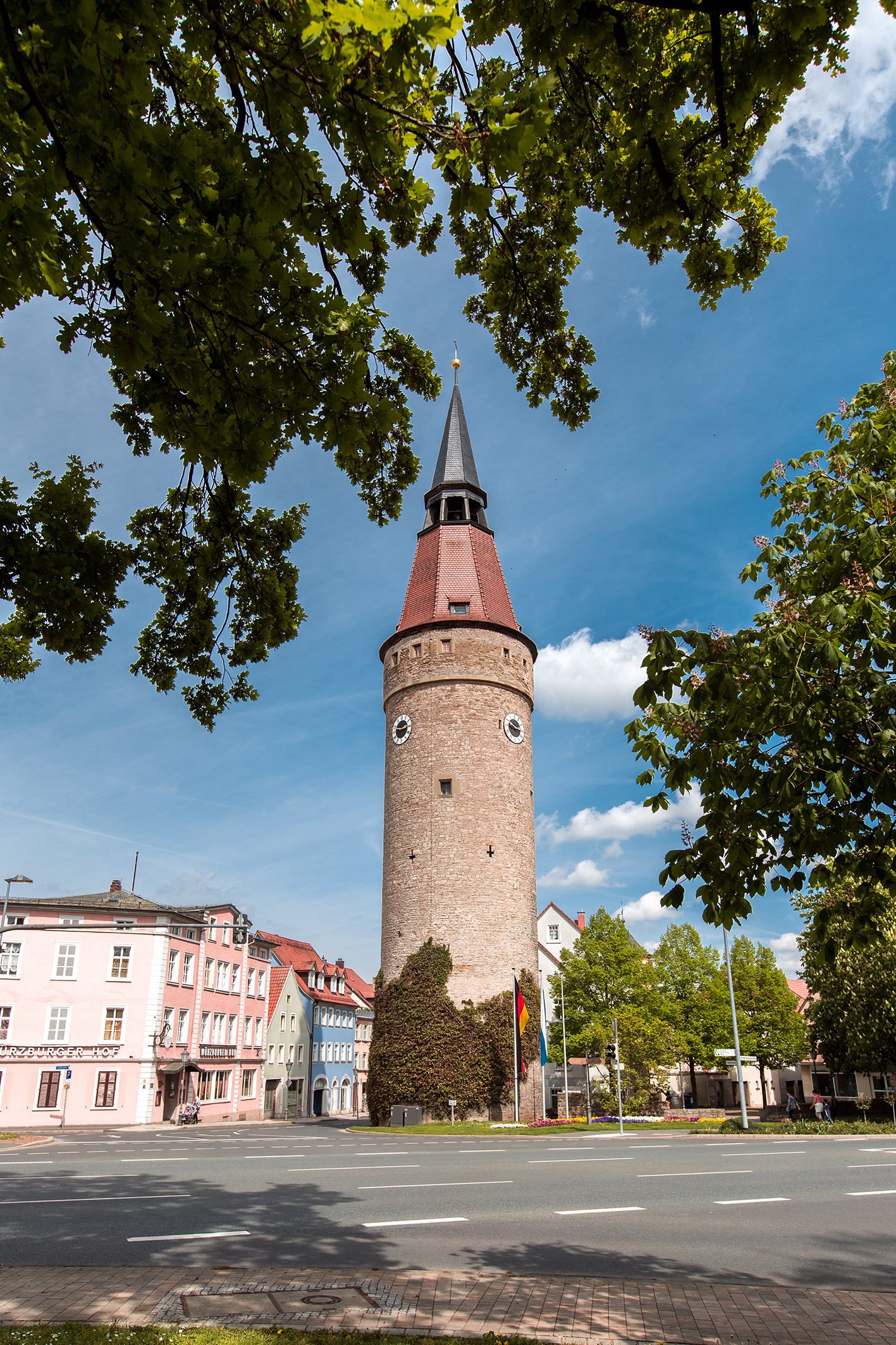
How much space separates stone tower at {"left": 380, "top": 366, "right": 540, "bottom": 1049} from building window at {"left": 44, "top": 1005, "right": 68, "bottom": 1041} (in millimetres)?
13669

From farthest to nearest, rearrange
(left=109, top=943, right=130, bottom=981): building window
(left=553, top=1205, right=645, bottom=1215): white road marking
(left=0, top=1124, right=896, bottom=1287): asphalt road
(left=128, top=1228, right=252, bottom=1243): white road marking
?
1. (left=109, top=943, right=130, bottom=981): building window
2. (left=553, top=1205, right=645, bottom=1215): white road marking
3. (left=128, top=1228, right=252, bottom=1243): white road marking
4. (left=0, top=1124, right=896, bottom=1287): asphalt road

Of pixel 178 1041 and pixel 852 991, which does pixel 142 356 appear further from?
pixel 178 1041

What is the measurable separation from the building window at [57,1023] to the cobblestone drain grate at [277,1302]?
3438cm

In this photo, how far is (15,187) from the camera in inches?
136

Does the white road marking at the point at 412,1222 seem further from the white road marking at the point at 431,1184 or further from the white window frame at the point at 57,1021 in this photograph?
the white window frame at the point at 57,1021

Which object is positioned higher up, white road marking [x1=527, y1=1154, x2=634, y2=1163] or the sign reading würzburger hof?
the sign reading würzburger hof

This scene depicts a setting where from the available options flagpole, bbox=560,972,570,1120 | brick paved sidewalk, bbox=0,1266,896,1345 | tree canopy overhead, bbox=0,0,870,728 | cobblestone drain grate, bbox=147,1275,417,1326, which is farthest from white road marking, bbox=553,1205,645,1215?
flagpole, bbox=560,972,570,1120

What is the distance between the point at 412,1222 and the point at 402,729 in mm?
27576

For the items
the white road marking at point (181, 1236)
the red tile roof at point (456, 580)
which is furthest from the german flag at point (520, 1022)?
Answer: the white road marking at point (181, 1236)

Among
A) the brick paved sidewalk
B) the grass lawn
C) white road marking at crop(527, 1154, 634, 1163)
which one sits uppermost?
the grass lawn

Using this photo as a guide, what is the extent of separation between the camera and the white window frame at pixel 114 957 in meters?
38.0

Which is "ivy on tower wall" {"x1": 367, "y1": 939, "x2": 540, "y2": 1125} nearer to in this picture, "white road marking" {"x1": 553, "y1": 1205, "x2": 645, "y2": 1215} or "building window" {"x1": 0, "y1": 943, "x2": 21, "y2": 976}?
"building window" {"x1": 0, "y1": 943, "x2": 21, "y2": 976}

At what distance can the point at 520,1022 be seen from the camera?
31328 millimetres

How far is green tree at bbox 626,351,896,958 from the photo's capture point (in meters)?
5.11
